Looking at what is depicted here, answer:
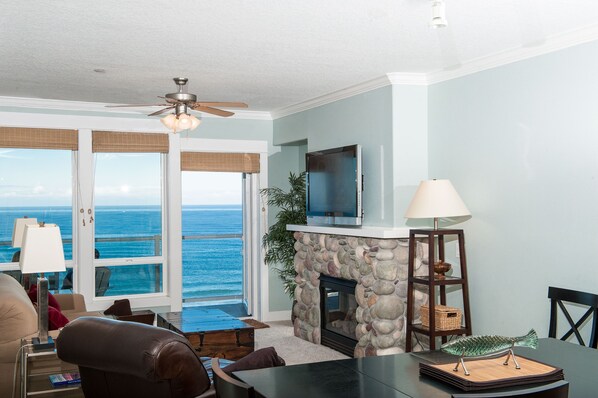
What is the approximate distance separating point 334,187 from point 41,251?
3.14m

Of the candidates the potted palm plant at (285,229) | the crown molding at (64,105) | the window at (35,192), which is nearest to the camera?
the crown molding at (64,105)

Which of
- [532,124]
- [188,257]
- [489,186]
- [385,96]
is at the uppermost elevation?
[385,96]

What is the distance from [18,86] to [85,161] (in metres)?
1.23

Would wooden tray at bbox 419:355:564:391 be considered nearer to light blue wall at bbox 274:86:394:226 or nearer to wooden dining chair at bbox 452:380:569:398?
→ wooden dining chair at bbox 452:380:569:398

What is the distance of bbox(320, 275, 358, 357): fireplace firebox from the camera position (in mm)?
6160

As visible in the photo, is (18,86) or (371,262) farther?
(18,86)

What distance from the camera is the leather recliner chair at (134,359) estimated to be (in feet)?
8.44

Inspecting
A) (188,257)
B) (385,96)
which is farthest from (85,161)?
(188,257)

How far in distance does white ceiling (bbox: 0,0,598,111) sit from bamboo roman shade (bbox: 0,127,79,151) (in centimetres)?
72

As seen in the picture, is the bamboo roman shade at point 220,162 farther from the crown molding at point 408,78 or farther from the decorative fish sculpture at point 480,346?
the decorative fish sculpture at point 480,346

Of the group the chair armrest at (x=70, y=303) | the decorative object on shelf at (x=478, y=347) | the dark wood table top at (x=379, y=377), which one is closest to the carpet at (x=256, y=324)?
the chair armrest at (x=70, y=303)

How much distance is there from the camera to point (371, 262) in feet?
18.7

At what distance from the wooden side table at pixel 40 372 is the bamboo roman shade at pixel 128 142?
12.5 ft

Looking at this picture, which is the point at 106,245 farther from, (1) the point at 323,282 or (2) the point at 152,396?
(2) the point at 152,396
